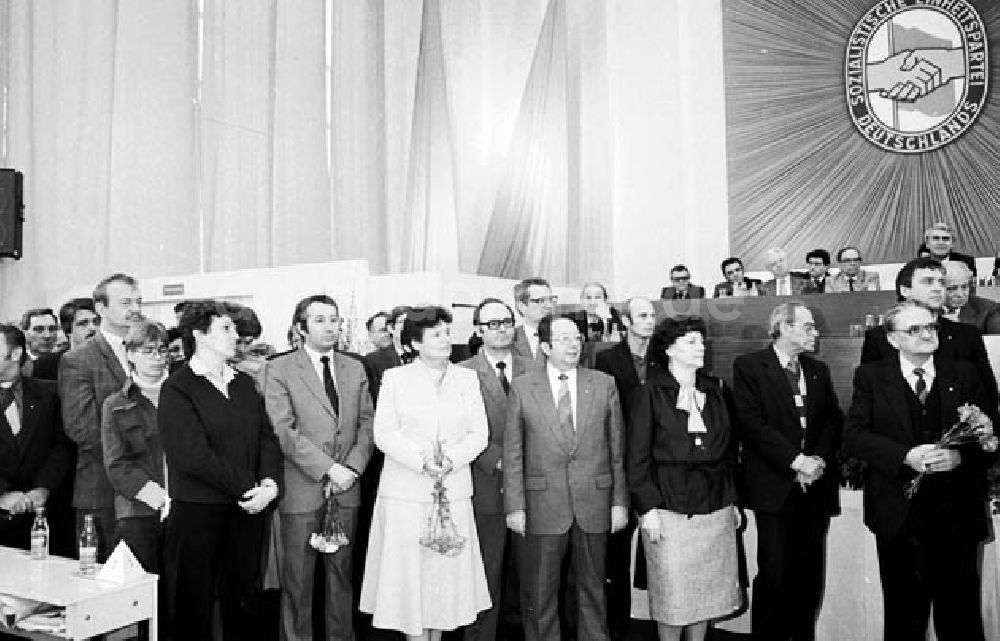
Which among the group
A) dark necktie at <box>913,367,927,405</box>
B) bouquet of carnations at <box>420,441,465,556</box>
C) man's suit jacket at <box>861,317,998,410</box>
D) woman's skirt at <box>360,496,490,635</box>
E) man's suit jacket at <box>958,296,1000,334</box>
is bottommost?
woman's skirt at <box>360,496,490,635</box>

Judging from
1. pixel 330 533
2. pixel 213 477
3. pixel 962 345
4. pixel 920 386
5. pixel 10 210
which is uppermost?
pixel 10 210

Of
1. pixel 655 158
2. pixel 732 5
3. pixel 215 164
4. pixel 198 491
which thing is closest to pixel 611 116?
pixel 655 158

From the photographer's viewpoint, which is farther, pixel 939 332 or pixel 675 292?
pixel 675 292

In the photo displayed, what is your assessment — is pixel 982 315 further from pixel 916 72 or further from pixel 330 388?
pixel 916 72

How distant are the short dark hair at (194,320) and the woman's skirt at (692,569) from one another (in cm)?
186

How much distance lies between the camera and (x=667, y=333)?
11.5ft

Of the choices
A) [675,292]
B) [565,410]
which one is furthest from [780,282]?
[565,410]

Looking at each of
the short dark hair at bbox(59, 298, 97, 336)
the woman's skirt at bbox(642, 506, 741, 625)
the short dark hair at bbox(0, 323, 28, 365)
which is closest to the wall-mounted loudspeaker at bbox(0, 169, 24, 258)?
the short dark hair at bbox(59, 298, 97, 336)

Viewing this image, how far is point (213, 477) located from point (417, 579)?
834 mm

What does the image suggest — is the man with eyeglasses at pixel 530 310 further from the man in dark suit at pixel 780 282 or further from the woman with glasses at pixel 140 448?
the man in dark suit at pixel 780 282

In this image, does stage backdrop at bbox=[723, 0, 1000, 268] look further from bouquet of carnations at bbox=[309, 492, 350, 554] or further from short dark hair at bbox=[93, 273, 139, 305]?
short dark hair at bbox=[93, 273, 139, 305]

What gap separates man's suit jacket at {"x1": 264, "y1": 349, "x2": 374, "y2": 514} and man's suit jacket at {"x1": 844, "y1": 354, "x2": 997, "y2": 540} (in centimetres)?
196

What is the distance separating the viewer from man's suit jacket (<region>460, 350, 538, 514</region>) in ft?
12.2

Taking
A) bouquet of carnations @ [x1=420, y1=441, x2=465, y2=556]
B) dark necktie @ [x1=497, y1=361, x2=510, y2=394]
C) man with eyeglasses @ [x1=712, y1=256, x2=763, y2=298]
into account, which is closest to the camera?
bouquet of carnations @ [x1=420, y1=441, x2=465, y2=556]
